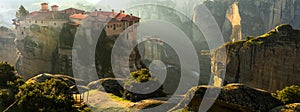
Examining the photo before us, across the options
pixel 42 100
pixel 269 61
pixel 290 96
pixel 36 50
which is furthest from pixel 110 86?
pixel 36 50

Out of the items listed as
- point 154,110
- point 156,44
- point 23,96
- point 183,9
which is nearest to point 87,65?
point 156,44

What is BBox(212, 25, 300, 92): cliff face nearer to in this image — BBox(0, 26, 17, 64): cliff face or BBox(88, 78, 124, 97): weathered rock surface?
BBox(88, 78, 124, 97): weathered rock surface

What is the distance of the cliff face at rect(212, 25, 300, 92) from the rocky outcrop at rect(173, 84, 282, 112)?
Answer: 1625cm

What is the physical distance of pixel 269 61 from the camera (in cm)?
3228

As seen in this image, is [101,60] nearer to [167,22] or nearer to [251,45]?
[251,45]

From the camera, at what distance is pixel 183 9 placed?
129 meters

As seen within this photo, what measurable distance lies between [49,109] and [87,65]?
22.7 meters

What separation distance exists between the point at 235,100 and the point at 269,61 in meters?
18.3

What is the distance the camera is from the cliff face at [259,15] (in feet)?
240

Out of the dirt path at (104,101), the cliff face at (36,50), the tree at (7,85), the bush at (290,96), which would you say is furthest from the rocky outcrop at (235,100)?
the cliff face at (36,50)

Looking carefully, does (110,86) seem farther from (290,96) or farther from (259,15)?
(259,15)

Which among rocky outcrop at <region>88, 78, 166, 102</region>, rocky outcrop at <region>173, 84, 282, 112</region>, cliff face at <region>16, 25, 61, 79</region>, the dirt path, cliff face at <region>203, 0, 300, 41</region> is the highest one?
cliff face at <region>203, 0, 300, 41</region>

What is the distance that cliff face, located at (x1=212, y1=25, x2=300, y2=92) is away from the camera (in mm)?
31109

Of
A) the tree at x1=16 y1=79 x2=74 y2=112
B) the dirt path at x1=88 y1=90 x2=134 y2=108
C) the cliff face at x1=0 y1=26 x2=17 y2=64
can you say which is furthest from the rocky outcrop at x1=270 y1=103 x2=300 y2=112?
the cliff face at x1=0 y1=26 x2=17 y2=64
